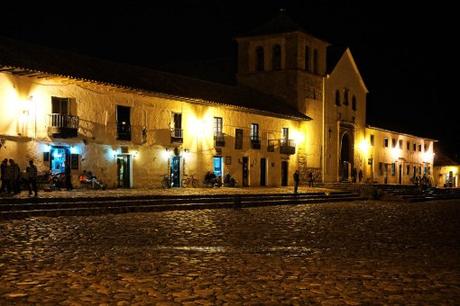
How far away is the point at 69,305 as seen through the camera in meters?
6.13

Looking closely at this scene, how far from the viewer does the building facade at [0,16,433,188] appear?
83.3 feet

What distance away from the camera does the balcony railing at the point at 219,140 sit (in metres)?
34.9

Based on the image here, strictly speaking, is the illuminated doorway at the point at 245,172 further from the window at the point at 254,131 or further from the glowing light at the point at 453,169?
the glowing light at the point at 453,169

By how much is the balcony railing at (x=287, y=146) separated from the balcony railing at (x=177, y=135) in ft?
32.9

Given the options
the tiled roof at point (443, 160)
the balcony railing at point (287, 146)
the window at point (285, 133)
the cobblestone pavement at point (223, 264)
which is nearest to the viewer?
the cobblestone pavement at point (223, 264)

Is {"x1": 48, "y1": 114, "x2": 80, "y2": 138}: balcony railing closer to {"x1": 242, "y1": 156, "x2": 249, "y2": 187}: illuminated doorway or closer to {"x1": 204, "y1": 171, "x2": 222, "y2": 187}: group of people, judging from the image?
{"x1": 204, "y1": 171, "x2": 222, "y2": 187}: group of people

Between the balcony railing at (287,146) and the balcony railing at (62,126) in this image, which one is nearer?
the balcony railing at (62,126)

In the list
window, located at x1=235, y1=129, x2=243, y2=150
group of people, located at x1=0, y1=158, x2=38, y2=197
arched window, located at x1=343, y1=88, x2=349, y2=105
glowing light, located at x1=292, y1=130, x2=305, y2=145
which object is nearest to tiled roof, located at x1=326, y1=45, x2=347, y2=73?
arched window, located at x1=343, y1=88, x2=349, y2=105

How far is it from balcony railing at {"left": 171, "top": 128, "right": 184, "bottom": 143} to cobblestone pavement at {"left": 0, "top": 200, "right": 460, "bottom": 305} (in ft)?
55.2

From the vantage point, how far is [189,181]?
3306cm

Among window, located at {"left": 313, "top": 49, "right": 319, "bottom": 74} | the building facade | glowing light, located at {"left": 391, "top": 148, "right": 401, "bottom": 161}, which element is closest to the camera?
the building facade

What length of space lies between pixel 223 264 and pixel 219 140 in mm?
26352

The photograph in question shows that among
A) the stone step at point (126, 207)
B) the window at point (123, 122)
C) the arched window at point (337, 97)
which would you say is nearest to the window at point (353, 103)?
the arched window at point (337, 97)

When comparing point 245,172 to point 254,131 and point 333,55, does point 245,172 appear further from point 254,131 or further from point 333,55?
point 333,55
